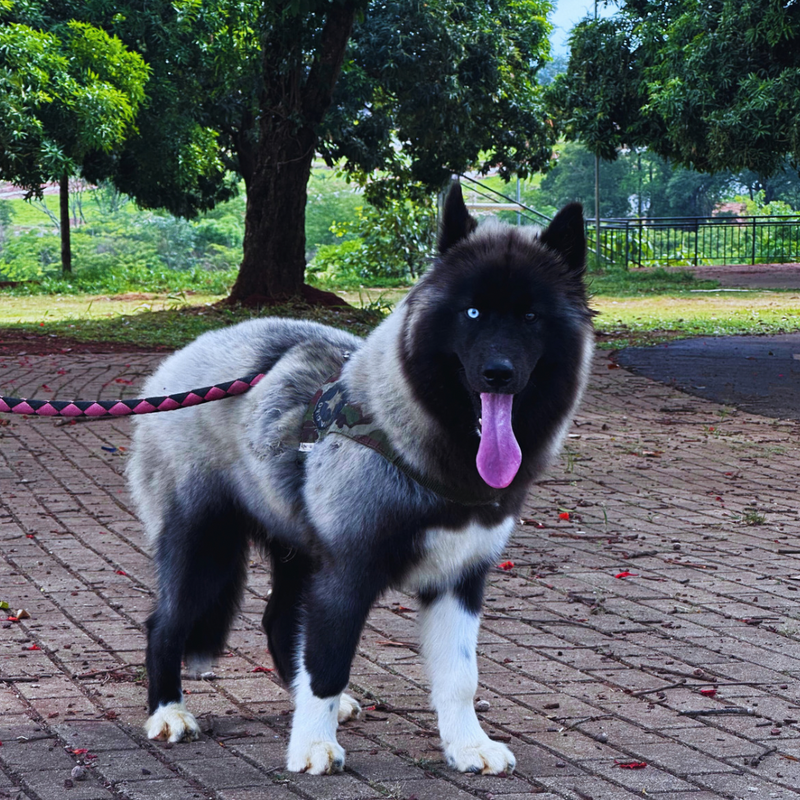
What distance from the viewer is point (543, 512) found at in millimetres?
6914

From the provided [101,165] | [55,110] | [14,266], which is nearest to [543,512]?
[55,110]

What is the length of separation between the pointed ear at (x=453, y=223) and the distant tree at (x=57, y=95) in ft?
39.8

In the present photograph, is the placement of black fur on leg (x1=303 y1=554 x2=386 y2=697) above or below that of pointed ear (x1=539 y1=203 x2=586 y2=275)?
below

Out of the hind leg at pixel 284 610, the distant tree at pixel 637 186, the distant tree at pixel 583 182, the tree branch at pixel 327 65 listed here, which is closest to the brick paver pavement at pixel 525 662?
the hind leg at pixel 284 610

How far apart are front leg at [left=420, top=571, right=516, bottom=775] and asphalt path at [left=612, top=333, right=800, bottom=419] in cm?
753

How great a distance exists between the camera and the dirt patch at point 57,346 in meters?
13.2

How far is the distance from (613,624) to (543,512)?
2.05 meters

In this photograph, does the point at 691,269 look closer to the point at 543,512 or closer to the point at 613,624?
the point at 543,512

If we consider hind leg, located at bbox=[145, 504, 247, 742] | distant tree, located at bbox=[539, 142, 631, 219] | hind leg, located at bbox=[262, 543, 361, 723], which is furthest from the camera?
distant tree, located at bbox=[539, 142, 631, 219]

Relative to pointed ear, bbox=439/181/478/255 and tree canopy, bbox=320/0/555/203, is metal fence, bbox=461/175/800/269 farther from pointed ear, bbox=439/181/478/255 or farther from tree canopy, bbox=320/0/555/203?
pointed ear, bbox=439/181/478/255

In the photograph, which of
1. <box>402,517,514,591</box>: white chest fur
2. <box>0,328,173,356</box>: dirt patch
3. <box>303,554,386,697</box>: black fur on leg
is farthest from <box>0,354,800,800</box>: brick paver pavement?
<box>0,328,173,356</box>: dirt patch

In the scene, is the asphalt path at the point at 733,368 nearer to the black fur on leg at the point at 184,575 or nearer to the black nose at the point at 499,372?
the black fur on leg at the point at 184,575

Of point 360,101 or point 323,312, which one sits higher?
point 360,101

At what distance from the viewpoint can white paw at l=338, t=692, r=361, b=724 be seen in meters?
3.84
